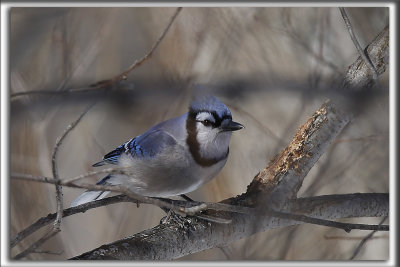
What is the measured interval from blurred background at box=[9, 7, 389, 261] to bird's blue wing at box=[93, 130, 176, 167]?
0.10m

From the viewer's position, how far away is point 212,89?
2086 millimetres

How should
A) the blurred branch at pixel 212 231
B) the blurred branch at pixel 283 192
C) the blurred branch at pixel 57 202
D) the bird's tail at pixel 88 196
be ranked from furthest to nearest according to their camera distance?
the bird's tail at pixel 88 196, the blurred branch at pixel 283 192, the blurred branch at pixel 212 231, the blurred branch at pixel 57 202

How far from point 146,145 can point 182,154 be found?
0.55ft

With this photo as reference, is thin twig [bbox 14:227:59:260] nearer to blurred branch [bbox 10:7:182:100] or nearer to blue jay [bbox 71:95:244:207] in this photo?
blue jay [bbox 71:95:244:207]

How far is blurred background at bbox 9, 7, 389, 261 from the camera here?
83.7 inches

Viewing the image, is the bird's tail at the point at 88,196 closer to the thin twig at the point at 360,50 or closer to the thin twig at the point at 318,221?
the thin twig at the point at 318,221

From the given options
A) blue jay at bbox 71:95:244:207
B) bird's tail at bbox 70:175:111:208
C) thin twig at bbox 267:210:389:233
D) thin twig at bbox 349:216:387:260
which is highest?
blue jay at bbox 71:95:244:207

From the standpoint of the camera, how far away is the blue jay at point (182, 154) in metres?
1.96

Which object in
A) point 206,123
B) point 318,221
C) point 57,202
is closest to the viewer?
point 57,202

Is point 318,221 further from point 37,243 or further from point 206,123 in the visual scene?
point 37,243

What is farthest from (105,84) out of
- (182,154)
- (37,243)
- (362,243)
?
(362,243)

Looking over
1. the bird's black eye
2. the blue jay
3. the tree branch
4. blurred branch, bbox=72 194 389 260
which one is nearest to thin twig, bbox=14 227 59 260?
blurred branch, bbox=72 194 389 260

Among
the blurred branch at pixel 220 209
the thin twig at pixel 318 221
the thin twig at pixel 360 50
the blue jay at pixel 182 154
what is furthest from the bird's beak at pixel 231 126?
the thin twig at pixel 360 50

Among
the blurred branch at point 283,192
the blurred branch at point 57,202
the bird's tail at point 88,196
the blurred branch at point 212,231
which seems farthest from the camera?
the bird's tail at point 88,196
